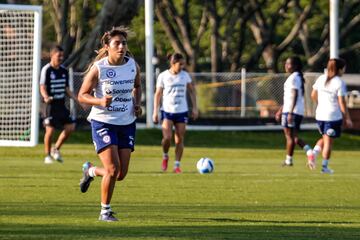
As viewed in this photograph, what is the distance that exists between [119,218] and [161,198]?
299cm

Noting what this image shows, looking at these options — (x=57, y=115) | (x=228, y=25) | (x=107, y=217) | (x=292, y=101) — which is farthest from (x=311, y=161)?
(x=228, y=25)

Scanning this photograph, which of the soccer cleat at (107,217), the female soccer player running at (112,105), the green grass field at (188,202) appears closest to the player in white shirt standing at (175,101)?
the green grass field at (188,202)

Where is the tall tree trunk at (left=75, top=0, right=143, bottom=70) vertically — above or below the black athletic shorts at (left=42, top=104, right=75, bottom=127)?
above

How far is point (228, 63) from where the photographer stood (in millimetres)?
55875

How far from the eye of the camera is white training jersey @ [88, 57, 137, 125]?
499 inches

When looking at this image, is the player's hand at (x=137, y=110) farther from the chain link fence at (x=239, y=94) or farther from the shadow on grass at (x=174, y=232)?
the chain link fence at (x=239, y=94)

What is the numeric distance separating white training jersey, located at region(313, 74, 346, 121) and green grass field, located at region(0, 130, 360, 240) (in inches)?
40.9

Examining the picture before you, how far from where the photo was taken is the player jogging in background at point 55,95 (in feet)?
77.0

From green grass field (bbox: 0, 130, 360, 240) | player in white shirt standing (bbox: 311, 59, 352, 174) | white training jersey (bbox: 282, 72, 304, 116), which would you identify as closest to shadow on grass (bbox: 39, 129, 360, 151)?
green grass field (bbox: 0, 130, 360, 240)

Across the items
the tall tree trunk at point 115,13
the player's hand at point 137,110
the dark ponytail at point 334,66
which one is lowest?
the player's hand at point 137,110

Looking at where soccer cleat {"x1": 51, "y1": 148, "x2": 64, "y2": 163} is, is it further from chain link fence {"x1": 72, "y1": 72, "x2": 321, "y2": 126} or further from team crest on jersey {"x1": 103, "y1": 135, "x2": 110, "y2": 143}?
chain link fence {"x1": 72, "y1": 72, "x2": 321, "y2": 126}

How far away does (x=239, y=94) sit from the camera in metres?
42.4

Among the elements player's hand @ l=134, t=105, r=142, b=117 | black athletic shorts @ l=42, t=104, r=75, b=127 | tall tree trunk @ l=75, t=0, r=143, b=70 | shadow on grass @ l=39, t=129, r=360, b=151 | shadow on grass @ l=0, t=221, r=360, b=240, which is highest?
tall tree trunk @ l=75, t=0, r=143, b=70

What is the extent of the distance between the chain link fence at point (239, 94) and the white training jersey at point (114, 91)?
28.8 meters
